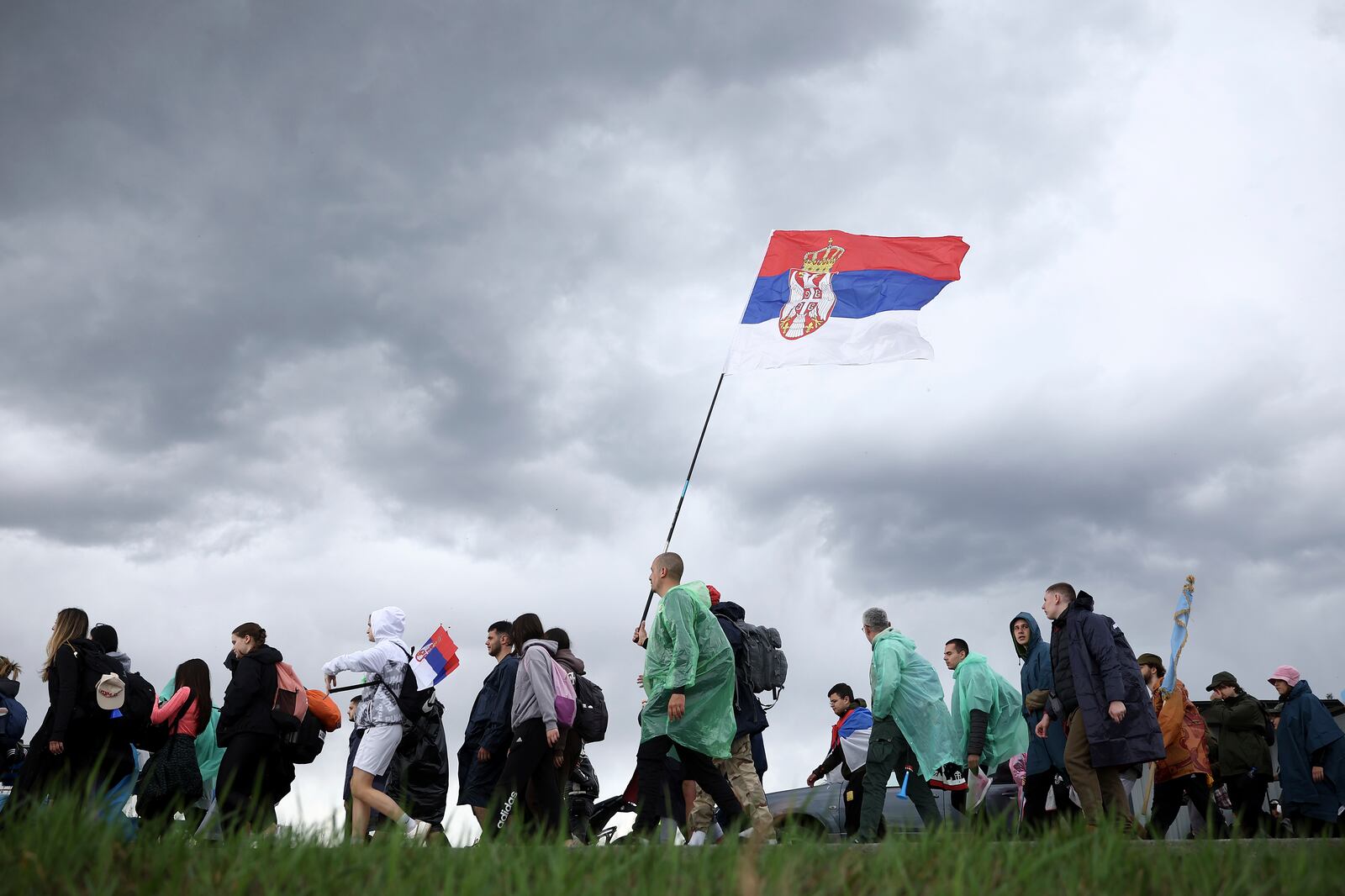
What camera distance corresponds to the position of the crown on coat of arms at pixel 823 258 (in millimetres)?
12375

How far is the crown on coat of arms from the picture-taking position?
12375mm

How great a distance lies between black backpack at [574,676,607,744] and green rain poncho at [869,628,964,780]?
2.07 metres

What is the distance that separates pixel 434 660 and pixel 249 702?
1709 mm

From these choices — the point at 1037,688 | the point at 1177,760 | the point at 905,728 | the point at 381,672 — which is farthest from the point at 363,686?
the point at 1177,760

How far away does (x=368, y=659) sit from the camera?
9.26 meters

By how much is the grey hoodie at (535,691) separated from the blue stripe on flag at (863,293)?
16.2 ft

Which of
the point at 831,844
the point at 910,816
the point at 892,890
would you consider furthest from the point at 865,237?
the point at 892,890

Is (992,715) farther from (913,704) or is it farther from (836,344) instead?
(836,344)

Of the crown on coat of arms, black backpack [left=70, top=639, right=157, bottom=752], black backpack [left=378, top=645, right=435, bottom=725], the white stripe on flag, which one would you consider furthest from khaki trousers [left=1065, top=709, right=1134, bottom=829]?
black backpack [left=70, top=639, right=157, bottom=752]

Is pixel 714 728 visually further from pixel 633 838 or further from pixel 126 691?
pixel 126 691

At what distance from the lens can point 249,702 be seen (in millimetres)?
8375

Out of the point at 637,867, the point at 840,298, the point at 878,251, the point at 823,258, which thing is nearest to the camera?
the point at 637,867

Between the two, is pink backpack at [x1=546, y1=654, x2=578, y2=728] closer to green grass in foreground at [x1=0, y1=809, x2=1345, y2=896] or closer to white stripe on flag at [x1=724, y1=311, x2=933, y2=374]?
green grass in foreground at [x1=0, y1=809, x2=1345, y2=896]

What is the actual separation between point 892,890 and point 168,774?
22.6 ft
